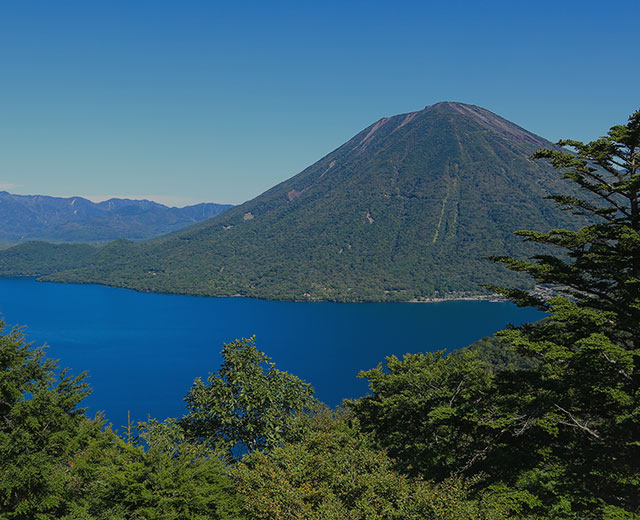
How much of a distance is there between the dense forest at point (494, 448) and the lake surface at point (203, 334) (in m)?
54.6

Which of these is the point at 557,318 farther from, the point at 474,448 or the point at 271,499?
the point at 271,499

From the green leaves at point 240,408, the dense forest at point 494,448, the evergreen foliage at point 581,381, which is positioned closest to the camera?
the dense forest at point 494,448

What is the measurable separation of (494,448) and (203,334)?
110 meters

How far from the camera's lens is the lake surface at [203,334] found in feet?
260

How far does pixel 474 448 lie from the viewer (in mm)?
15156

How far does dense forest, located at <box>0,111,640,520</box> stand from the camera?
1073 cm

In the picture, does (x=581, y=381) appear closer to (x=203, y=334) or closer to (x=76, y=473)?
(x=76, y=473)

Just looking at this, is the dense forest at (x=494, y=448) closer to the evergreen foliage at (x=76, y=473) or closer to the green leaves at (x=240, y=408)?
the evergreen foliage at (x=76, y=473)

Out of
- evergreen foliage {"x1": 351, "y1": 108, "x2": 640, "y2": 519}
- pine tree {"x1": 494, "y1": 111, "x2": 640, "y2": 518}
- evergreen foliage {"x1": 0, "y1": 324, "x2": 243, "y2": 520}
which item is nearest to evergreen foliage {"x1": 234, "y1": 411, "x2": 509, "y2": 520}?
evergreen foliage {"x1": 0, "y1": 324, "x2": 243, "y2": 520}

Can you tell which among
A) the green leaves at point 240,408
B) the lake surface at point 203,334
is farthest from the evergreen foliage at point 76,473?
the lake surface at point 203,334

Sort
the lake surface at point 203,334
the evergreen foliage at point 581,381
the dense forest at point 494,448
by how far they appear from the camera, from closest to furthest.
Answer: the dense forest at point 494,448 → the evergreen foliage at point 581,381 → the lake surface at point 203,334

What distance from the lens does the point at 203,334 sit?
386 feet

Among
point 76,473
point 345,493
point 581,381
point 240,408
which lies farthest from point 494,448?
point 76,473

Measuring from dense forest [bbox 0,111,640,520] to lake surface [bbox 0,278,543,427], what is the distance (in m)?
54.6
